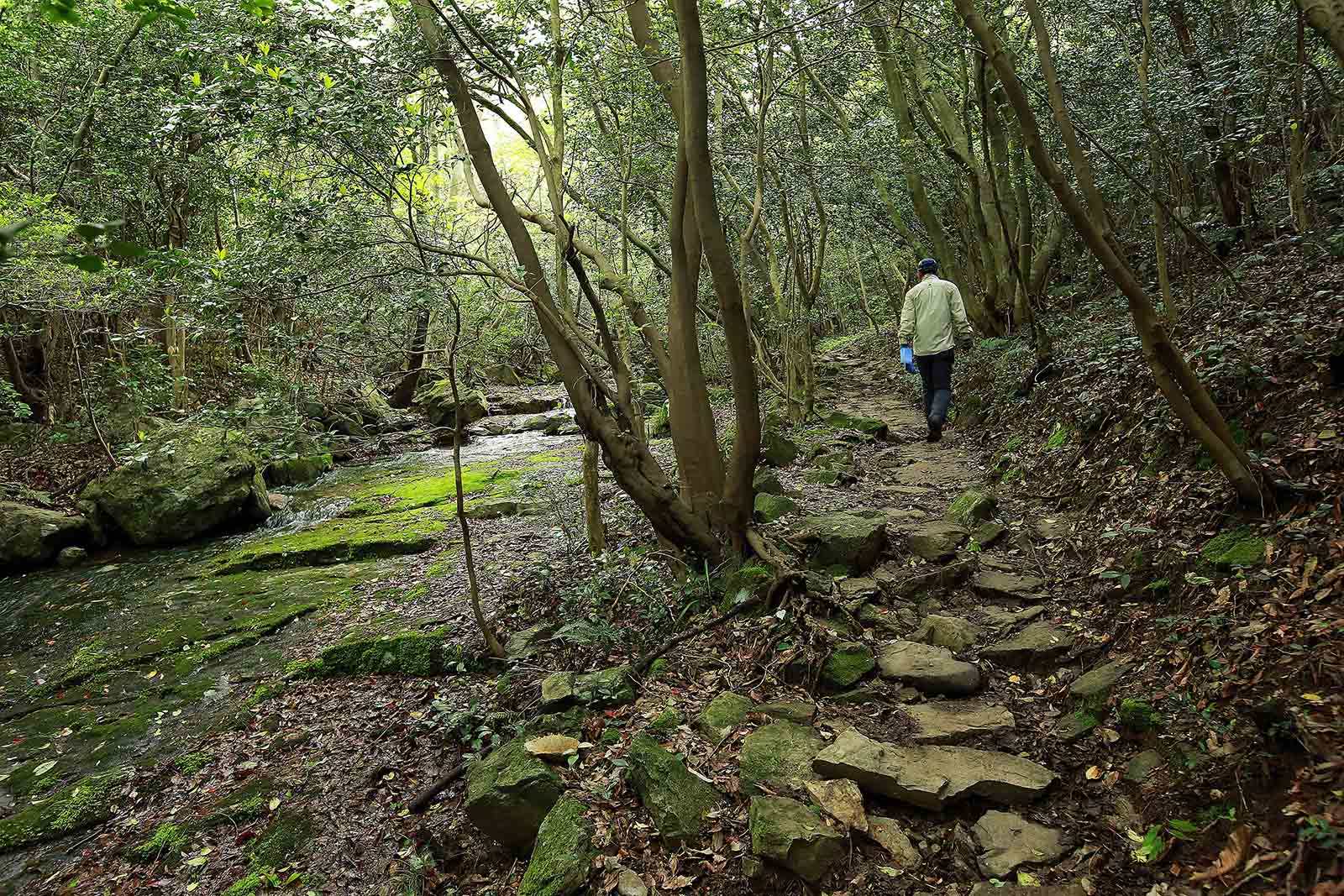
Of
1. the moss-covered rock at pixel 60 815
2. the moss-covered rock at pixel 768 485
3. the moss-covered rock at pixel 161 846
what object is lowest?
the moss-covered rock at pixel 161 846

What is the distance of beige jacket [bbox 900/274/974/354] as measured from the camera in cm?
877

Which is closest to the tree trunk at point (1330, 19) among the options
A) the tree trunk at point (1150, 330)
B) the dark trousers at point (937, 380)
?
the tree trunk at point (1150, 330)

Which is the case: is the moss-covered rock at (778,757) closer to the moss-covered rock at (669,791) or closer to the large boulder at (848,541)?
the moss-covered rock at (669,791)

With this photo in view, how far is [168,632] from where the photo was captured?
310 inches

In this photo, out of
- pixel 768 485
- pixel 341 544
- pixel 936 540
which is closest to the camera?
pixel 936 540

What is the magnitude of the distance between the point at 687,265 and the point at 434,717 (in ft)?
12.8

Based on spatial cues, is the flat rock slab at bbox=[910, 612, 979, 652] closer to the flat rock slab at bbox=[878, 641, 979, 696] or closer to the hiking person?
the flat rock slab at bbox=[878, 641, 979, 696]

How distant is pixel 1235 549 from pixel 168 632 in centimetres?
935

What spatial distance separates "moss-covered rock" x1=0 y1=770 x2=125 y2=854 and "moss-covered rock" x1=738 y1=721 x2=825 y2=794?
4.65 metres

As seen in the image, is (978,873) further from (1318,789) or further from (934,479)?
(934,479)

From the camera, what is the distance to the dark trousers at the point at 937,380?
894 centimetres

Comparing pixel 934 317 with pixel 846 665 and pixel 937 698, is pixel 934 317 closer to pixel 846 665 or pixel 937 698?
pixel 846 665

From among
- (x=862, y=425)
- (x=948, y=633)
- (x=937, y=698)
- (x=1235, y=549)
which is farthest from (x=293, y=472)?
(x=1235, y=549)

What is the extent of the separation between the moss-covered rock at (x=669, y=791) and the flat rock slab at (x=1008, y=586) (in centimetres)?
232
